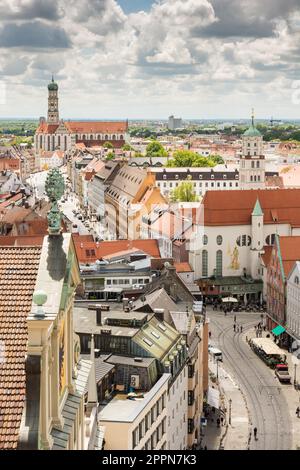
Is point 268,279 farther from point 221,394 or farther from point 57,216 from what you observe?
point 57,216

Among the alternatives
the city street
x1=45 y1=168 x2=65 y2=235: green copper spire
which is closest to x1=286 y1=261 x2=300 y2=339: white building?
the city street

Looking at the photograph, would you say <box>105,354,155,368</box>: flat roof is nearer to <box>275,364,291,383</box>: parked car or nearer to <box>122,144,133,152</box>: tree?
<box>275,364,291,383</box>: parked car

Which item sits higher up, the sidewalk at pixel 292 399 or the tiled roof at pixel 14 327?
the tiled roof at pixel 14 327

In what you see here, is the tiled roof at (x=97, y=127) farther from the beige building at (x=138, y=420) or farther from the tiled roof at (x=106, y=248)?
the beige building at (x=138, y=420)

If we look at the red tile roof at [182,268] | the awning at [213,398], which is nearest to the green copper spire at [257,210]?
the red tile roof at [182,268]

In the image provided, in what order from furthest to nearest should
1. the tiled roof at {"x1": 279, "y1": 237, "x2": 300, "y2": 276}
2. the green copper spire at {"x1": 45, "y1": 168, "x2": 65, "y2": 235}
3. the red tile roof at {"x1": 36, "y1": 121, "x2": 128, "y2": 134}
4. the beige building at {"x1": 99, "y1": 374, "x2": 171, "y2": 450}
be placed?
the red tile roof at {"x1": 36, "y1": 121, "x2": 128, "y2": 134} < the tiled roof at {"x1": 279, "y1": 237, "x2": 300, "y2": 276} < the beige building at {"x1": 99, "y1": 374, "x2": 171, "y2": 450} < the green copper spire at {"x1": 45, "y1": 168, "x2": 65, "y2": 235}
